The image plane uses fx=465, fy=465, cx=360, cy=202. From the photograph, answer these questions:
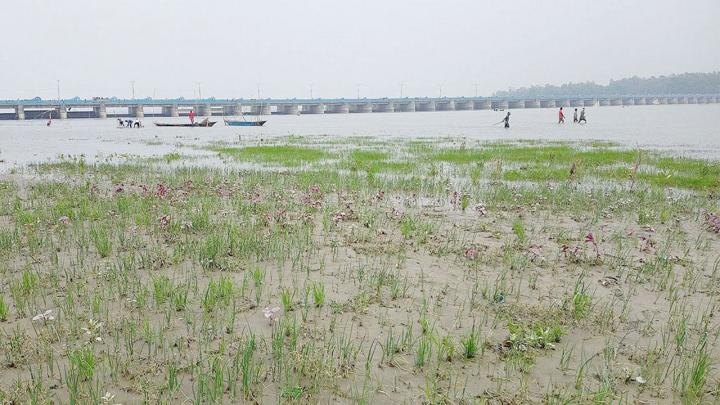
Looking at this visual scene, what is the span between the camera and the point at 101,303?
6102 mm

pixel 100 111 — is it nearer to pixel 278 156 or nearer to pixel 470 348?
pixel 278 156

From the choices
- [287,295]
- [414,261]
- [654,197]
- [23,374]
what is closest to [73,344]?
[23,374]

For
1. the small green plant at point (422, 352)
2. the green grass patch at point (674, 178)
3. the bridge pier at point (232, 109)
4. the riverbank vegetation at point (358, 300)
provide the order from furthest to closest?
the bridge pier at point (232, 109) < the green grass patch at point (674, 178) < the small green plant at point (422, 352) < the riverbank vegetation at point (358, 300)

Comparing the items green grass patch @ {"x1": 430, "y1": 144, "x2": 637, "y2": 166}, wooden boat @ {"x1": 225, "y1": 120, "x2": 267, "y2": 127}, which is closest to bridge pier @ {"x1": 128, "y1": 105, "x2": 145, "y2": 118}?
wooden boat @ {"x1": 225, "y1": 120, "x2": 267, "y2": 127}

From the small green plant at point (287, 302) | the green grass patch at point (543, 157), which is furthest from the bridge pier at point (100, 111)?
the small green plant at point (287, 302)

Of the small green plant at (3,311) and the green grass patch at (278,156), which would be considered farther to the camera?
the green grass patch at (278,156)

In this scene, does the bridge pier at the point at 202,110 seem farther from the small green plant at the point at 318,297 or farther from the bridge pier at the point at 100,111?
the small green plant at the point at 318,297

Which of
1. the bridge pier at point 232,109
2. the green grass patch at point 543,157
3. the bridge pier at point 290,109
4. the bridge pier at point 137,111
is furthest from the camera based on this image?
the bridge pier at point 290,109

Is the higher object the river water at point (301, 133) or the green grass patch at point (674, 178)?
the river water at point (301, 133)

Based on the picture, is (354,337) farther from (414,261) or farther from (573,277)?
(573,277)

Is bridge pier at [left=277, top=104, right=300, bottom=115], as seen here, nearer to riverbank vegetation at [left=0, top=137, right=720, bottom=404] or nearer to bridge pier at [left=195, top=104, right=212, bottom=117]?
bridge pier at [left=195, top=104, right=212, bottom=117]

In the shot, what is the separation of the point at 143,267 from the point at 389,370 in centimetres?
476

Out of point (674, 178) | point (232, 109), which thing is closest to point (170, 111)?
point (232, 109)

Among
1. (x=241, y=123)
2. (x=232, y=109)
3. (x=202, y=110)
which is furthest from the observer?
(x=232, y=109)
